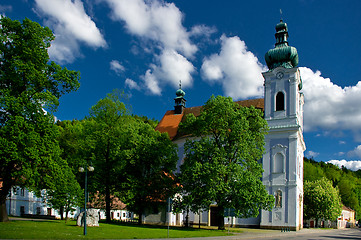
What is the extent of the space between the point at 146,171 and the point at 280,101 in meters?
17.9

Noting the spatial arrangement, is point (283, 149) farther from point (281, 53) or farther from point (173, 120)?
point (173, 120)

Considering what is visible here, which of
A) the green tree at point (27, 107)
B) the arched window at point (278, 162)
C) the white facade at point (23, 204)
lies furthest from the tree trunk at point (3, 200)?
the arched window at point (278, 162)

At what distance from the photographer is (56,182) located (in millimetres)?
24844

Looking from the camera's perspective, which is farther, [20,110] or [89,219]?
[89,219]

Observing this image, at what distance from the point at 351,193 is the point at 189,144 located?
6654 cm

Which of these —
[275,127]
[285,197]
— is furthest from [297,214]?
[275,127]

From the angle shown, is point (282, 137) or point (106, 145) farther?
point (282, 137)

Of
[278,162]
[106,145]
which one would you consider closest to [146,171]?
[106,145]

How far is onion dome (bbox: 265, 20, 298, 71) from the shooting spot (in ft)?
132

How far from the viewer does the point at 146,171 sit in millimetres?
33562

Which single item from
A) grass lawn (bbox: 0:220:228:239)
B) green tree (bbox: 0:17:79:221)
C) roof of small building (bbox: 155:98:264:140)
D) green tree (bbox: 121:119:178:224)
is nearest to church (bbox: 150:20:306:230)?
green tree (bbox: 121:119:178:224)

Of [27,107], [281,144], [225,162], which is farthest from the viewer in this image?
[281,144]

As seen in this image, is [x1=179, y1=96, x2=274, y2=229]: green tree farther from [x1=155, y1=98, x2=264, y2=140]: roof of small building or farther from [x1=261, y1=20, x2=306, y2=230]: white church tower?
[x1=155, y1=98, x2=264, y2=140]: roof of small building

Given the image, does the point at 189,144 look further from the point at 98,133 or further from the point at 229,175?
the point at 98,133
